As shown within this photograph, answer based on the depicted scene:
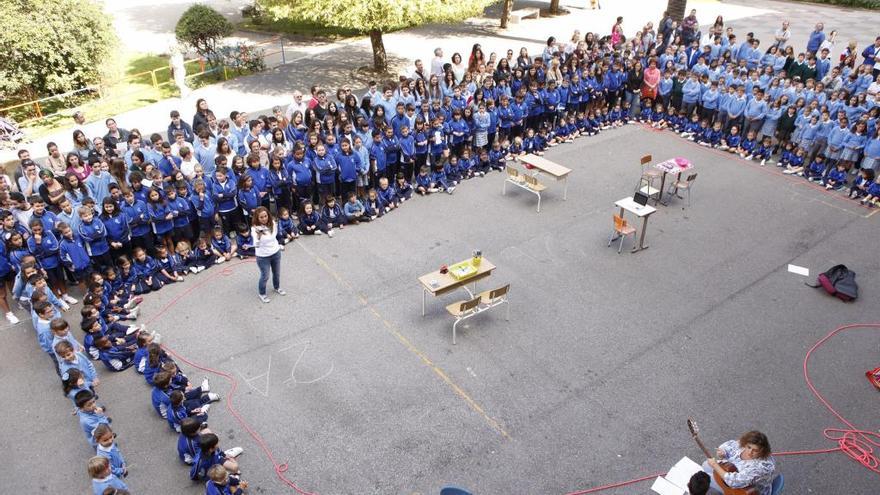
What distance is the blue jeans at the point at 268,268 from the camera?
10195 mm

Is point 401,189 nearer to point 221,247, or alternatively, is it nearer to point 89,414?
point 221,247

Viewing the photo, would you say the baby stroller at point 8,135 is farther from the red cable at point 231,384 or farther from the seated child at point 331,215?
the seated child at point 331,215

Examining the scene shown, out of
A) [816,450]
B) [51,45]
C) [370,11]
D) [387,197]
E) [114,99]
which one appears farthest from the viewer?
[114,99]

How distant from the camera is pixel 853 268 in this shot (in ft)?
38.8

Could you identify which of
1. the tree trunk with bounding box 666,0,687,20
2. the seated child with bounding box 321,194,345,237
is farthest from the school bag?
the tree trunk with bounding box 666,0,687,20

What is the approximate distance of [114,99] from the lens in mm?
19469

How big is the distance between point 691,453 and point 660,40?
55.1ft

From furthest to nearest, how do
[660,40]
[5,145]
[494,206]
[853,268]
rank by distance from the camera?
[660,40], [5,145], [494,206], [853,268]

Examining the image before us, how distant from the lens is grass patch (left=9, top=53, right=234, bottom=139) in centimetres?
1927

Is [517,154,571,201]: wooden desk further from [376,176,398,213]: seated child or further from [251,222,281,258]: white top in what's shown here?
[251,222,281,258]: white top

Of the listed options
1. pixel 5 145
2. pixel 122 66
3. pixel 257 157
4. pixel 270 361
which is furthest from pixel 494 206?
pixel 122 66

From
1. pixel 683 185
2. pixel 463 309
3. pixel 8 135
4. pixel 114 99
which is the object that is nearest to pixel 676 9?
pixel 683 185

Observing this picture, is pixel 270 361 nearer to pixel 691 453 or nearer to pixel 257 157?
pixel 257 157

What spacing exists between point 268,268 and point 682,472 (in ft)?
23.0
